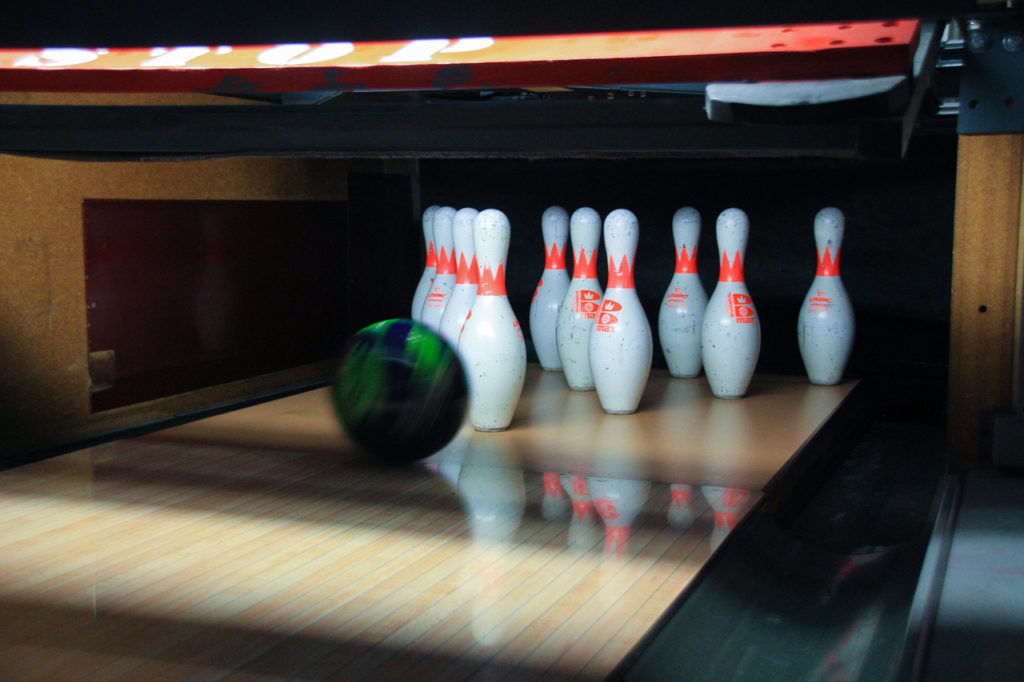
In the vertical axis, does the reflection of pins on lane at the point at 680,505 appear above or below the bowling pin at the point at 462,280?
below

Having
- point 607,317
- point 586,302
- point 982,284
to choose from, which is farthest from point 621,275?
point 982,284

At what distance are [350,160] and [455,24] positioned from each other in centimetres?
231

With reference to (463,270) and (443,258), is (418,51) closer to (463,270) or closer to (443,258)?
(463,270)

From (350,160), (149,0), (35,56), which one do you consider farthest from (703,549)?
(350,160)

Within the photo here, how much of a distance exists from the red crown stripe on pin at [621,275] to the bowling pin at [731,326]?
11.8 inches

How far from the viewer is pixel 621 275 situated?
2.31 meters

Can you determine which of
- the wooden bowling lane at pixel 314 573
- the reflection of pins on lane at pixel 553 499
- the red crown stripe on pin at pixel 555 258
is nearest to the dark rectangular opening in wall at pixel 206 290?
the wooden bowling lane at pixel 314 573

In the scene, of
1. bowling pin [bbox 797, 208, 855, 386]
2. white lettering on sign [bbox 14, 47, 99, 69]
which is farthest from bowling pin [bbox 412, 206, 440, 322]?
white lettering on sign [bbox 14, 47, 99, 69]

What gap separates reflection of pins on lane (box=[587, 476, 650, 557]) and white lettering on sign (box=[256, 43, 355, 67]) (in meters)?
0.71

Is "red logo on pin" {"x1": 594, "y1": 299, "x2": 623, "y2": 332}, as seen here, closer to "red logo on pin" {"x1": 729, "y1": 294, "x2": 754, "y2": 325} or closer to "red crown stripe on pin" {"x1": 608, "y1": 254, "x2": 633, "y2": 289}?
"red crown stripe on pin" {"x1": 608, "y1": 254, "x2": 633, "y2": 289}

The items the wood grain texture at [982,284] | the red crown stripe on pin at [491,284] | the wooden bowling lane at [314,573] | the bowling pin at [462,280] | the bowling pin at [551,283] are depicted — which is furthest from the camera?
the bowling pin at [551,283]

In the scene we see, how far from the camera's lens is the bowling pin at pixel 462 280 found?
2.37 meters

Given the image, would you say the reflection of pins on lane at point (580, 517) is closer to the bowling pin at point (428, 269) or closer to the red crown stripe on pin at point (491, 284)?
the red crown stripe on pin at point (491, 284)

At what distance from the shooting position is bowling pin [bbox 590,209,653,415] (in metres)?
2.23
